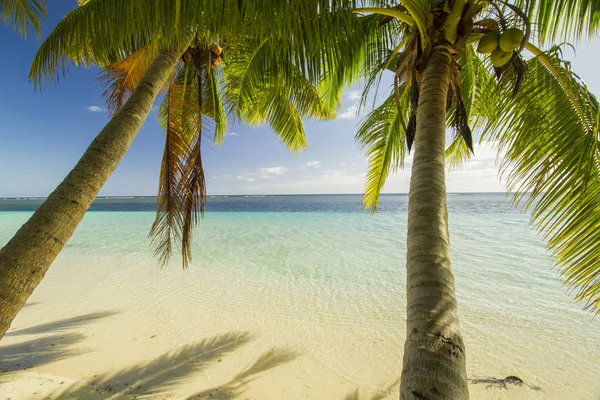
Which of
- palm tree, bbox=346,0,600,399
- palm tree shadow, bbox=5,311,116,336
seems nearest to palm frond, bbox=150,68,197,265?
palm tree shadow, bbox=5,311,116,336

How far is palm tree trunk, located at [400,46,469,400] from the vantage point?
3.52 feet

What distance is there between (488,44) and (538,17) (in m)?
1.03

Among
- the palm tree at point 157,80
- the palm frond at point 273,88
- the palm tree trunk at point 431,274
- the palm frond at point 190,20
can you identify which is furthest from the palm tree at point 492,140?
the palm frond at point 273,88

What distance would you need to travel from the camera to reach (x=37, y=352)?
332 cm

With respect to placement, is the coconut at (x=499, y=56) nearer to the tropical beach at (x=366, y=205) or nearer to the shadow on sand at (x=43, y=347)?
the tropical beach at (x=366, y=205)

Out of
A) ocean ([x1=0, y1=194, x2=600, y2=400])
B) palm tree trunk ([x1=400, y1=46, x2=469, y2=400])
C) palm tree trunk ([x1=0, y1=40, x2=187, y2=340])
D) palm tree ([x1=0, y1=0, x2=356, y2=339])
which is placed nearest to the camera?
palm tree trunk ([x1=400, y1=46, x2=469, y2=400])

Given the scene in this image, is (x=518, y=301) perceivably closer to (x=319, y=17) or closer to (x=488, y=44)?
(x=488, y=44)

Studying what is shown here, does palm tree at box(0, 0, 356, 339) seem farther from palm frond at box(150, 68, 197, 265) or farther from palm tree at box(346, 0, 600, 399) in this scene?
palm tree at box(346, 0, 600, 399)

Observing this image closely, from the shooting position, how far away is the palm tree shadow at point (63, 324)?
3.87 m

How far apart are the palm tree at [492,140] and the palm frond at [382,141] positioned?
140 cm

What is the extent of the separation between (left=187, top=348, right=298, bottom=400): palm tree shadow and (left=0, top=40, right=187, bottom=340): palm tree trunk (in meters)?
1.97

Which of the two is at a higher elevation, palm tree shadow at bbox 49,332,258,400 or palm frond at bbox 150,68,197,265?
palm frond at bbox 150,68,197,265

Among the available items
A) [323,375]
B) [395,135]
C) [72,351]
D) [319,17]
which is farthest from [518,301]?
[72,351]

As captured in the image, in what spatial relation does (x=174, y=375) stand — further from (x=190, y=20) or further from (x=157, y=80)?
(x=190, y=20)
